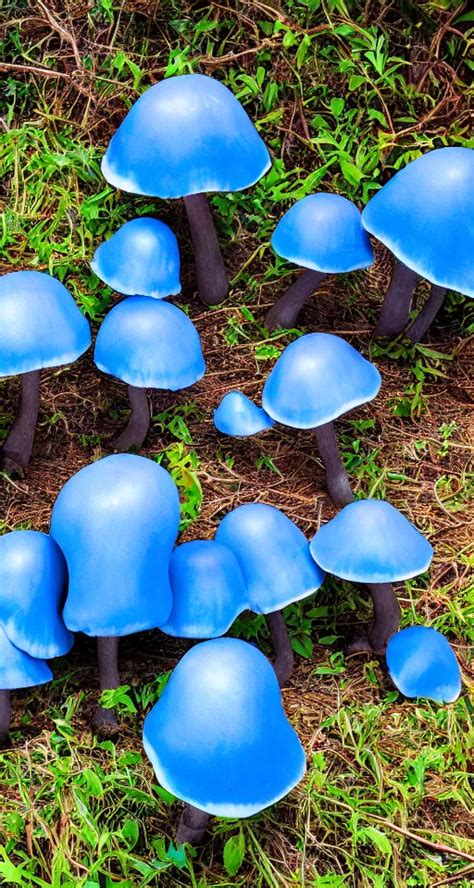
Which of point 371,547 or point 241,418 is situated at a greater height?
point 371,547

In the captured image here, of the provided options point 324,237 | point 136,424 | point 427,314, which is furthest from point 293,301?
point 136,424

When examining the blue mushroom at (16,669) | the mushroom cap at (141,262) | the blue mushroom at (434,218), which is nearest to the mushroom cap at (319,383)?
the blue mushroom at (434,218)

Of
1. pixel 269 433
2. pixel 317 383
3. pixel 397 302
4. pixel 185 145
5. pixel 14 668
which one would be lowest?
pixel 269 433

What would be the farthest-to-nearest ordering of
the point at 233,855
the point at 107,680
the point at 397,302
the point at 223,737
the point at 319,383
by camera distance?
the point at 397,302 → the point at 319,383 → the point at 107,680 → the point at 233,855 → the point at 223,737

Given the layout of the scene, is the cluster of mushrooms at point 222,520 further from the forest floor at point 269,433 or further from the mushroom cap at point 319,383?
Result: the forest floor at point 269,433

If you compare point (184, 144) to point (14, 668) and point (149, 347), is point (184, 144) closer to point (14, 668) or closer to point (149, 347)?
point (149, 347)

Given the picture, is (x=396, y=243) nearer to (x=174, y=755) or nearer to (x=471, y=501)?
(x=471, y=501)

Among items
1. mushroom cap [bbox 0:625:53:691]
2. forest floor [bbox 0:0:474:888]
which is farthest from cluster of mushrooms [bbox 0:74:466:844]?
forest floor [bbox 0:0:474:888]
